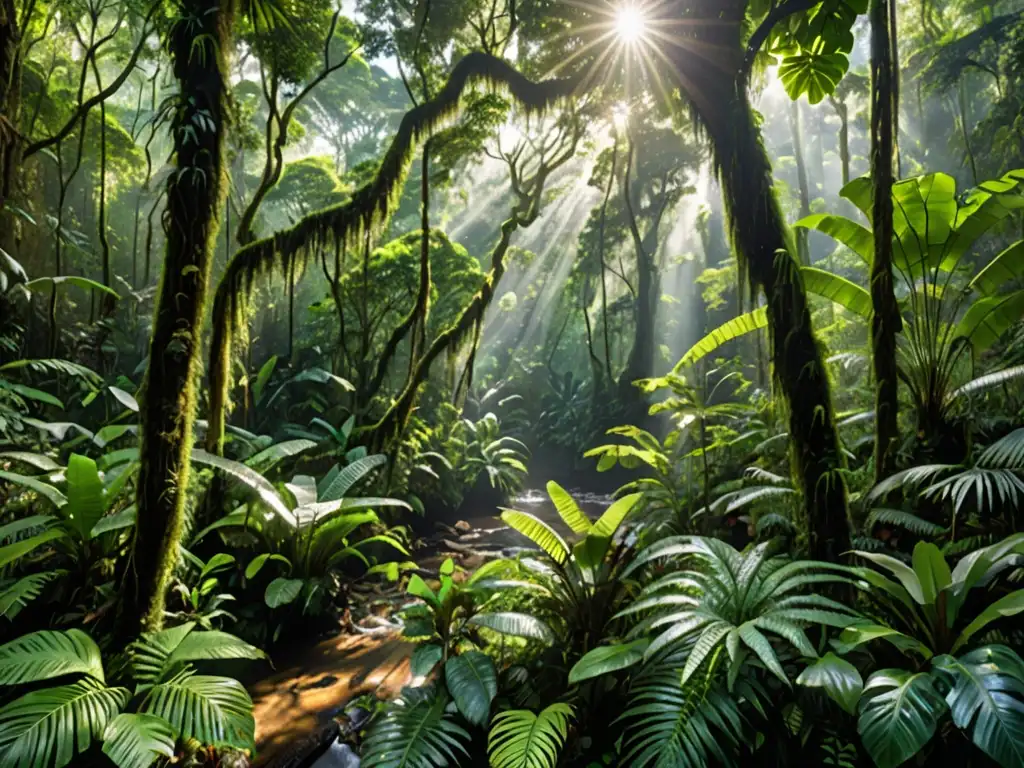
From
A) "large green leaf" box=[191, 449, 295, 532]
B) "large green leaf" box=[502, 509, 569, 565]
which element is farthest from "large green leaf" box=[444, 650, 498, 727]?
"large green leaf" box=[191, 449, 295, 532]

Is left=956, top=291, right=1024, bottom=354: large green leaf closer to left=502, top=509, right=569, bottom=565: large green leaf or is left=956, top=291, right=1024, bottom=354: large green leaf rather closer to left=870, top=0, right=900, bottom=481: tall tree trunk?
left=870, top=0, right=900, bottom=481: tall tree trunk

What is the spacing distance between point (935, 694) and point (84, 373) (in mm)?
6303

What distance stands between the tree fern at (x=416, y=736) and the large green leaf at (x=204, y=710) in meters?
0.61

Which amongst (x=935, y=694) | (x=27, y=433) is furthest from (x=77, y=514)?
(x=935, y=694)

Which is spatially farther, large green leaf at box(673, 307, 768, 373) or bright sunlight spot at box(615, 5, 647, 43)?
bright sunlight spot at box(615, 5, 647, 43)

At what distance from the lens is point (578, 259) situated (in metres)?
18.9

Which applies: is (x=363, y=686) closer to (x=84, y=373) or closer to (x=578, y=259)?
(x=84, y=373)

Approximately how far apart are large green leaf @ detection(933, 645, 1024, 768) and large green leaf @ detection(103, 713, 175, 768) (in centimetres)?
306

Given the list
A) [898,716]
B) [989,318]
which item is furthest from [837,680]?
[989,318]

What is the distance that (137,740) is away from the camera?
7.25 ft

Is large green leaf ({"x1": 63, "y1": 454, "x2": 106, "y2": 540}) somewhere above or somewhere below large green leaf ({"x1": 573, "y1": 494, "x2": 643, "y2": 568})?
above

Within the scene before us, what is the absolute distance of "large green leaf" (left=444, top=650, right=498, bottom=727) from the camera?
2693mm

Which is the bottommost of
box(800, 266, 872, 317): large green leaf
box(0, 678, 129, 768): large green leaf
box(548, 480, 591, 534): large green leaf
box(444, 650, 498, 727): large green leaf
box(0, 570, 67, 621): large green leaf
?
box(444, 650, 498, 727): large green leaf

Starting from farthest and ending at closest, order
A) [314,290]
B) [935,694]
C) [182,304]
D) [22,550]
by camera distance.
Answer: [314,290] < [182,304] < [22,550] < [935,694]
